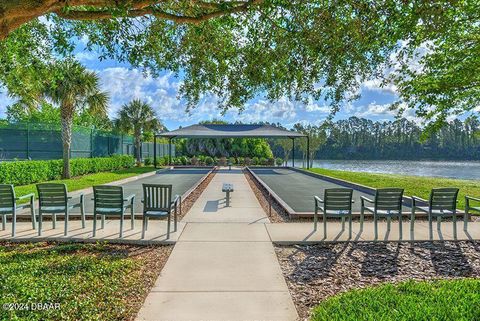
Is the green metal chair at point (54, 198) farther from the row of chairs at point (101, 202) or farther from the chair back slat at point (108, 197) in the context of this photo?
the chair back slat at point (108, 197)

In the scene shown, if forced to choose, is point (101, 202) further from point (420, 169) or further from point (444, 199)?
point (420, 169)

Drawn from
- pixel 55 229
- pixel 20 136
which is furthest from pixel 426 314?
pixel 20 136

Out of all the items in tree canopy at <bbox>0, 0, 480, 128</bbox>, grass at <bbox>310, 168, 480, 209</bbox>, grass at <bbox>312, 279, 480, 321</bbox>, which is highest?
tree canopy at <bbox>0, 0, 480, 128</bbox>

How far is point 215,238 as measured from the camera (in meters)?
6.04

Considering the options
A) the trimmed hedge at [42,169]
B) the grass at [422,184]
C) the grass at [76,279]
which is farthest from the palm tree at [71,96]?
the grass at [422,184]

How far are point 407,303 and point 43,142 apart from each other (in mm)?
19077

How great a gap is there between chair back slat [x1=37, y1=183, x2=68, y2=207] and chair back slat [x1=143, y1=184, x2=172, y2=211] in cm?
152

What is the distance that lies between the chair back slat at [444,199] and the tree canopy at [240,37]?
241 cm

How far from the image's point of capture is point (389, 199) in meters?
6.26

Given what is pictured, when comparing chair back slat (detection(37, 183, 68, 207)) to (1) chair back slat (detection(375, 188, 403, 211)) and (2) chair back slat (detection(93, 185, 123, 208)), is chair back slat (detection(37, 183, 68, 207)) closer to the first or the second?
(2) chair back slat (detection(93, 185, 123, 208))

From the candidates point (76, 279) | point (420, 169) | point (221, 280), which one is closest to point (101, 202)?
point (76, 279)

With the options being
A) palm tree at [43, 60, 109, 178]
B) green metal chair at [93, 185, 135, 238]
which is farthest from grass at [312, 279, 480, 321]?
palm tree at [43, 60, 109, 178]

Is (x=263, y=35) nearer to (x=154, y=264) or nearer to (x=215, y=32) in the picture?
(x=215, y=32)

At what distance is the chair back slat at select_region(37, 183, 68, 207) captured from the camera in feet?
20.4
